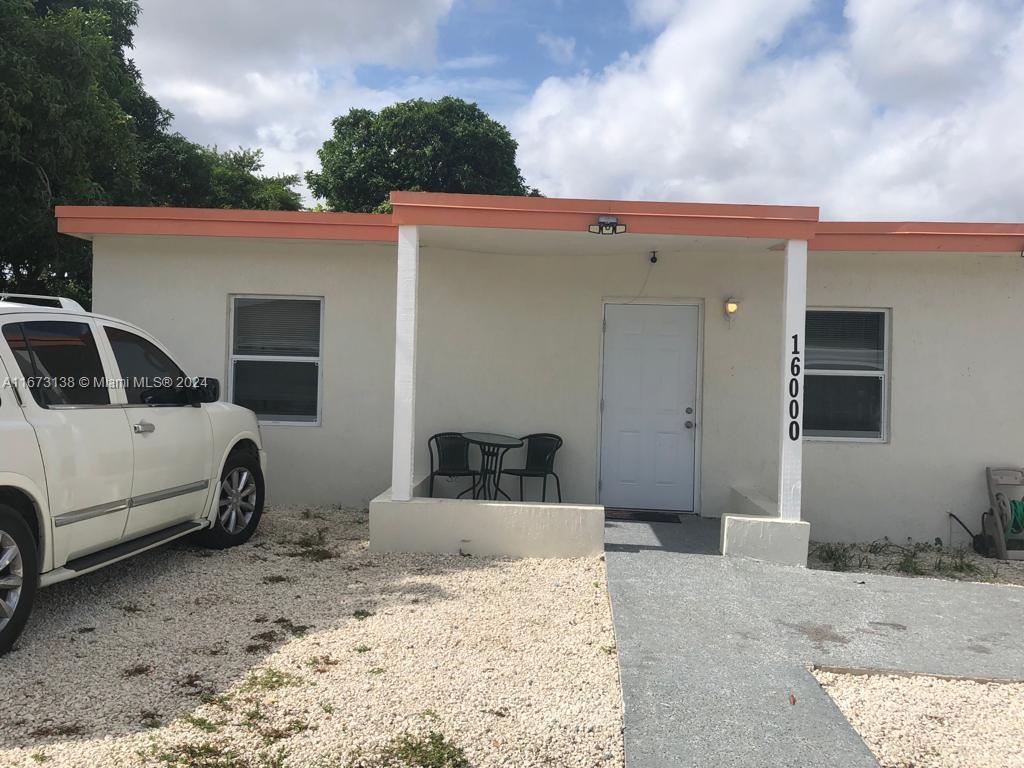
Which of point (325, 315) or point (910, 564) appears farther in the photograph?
point (325, 315)

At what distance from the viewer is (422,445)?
27.8 ft

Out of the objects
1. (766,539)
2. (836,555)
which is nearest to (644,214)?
(766,539)

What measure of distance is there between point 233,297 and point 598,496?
4364 mm

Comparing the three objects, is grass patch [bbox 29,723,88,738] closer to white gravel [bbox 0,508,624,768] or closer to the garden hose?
white gravel [bbox 0,508,624,768]

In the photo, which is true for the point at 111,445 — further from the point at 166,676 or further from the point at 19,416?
the point at 166,676

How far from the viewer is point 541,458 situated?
823cm

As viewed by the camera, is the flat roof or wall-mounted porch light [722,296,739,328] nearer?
the flat roof

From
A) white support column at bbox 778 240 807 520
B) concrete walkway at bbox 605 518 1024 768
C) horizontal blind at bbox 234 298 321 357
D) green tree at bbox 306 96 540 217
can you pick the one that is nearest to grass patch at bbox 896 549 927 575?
concrete walkway at bbox 605 518 1024 768

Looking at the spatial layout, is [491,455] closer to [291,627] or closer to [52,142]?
[291,627]

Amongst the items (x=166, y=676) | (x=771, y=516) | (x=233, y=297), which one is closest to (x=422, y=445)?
(x=233, y=297)

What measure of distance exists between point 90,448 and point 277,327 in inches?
159

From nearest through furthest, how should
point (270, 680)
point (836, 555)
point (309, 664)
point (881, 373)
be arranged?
point (270, 680) → point (309, 664) → point (836, 555) → point (881, 373)

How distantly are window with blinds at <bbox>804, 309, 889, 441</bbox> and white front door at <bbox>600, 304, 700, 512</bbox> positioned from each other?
121 centimetres

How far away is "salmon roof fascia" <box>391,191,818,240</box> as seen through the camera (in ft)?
20.9
